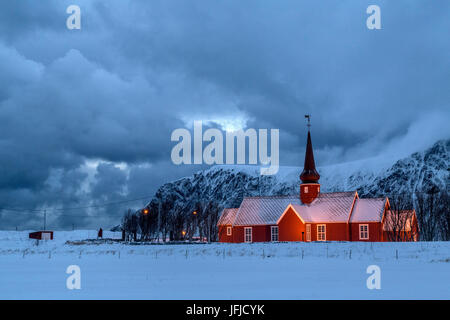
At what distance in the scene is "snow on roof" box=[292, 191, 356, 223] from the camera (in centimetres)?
7519

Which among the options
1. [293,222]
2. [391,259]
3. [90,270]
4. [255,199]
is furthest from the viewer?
[255,199]

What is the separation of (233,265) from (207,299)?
1490 centimetres

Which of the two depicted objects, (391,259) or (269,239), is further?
(269,239)

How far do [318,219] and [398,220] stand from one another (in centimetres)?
1144

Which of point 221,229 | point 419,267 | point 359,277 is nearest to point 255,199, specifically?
point 221,229

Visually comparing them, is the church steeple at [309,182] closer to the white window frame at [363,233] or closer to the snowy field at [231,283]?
the white window frame at [363,233]

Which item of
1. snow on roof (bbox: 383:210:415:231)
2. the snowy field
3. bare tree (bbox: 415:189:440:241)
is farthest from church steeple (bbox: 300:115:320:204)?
the snowy field

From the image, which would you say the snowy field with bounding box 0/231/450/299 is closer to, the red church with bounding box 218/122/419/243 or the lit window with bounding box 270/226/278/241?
the red church with bounding box 218/122/419/243

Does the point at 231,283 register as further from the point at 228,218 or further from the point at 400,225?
the point at 228,218

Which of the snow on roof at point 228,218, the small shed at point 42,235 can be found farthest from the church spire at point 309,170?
the small shed at point 42,235

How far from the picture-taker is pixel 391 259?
36750 mm

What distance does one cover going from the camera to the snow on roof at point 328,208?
75.2 meters
